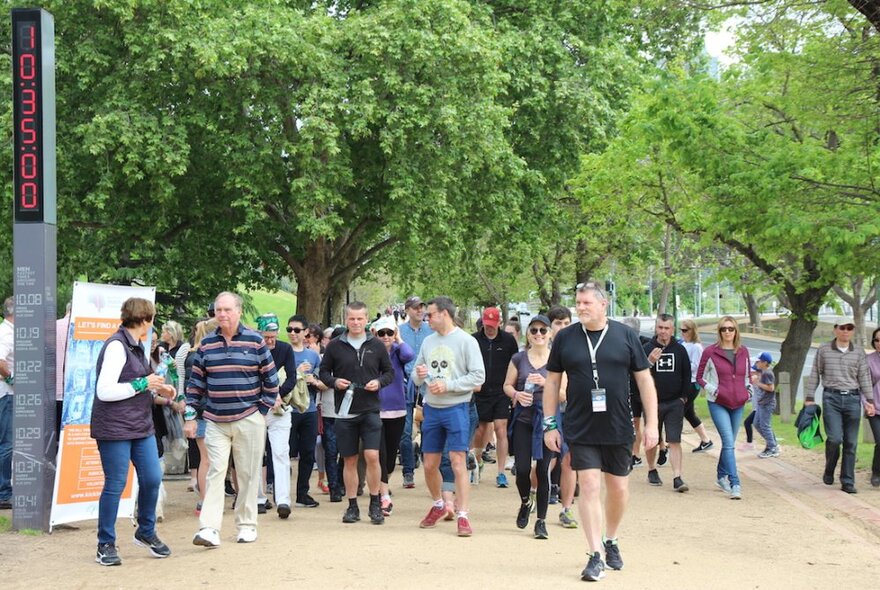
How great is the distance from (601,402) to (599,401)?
15mm

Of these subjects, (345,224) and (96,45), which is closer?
(96,45)

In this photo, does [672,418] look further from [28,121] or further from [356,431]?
[28,121]

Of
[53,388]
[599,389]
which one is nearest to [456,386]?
[599,389]

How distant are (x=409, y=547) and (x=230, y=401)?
5.68ft

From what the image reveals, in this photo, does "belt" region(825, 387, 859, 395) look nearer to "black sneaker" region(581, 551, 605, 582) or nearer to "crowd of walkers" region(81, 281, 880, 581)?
"crowd of walkers" region(81, 281, 880, 581)

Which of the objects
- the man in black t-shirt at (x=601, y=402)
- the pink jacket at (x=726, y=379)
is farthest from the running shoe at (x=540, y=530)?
the pink jacket at (x=726, y=379)

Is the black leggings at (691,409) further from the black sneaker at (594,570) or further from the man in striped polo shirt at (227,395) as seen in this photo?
the black sneaker at (594,570)

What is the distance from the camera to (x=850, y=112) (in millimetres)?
13125

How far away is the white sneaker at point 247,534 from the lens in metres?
8.78

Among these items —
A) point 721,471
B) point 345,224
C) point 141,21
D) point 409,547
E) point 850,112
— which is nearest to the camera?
point 409,547

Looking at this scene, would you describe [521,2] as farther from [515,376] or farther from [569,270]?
[515,376]

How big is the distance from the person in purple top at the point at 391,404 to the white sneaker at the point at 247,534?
5.37 feet

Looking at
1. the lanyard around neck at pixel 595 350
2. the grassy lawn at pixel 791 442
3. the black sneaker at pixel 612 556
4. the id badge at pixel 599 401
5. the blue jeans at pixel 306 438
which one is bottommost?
the grassy lawn at pixel 791 442

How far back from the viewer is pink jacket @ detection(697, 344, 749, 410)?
11727 millimetres
